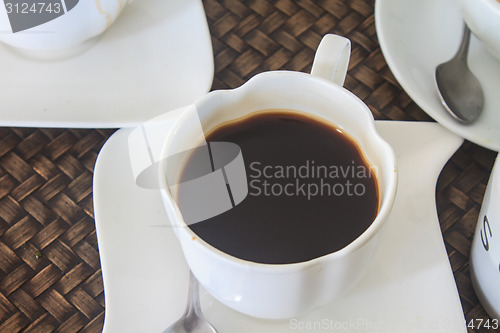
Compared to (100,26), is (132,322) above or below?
below

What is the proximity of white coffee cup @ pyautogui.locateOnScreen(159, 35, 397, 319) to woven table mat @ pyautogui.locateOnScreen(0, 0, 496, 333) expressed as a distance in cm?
18

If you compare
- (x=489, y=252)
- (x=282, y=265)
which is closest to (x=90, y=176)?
(x=282, y=265)

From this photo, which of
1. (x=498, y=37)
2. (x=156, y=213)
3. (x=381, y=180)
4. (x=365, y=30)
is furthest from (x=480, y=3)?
(x=156, y=213)

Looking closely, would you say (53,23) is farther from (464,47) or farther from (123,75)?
(464,47)

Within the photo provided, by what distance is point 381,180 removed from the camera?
24.4 inches

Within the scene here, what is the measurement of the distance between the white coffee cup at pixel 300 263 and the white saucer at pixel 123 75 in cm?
16

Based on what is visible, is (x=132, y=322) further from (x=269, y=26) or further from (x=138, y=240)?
(x=269, y=26)

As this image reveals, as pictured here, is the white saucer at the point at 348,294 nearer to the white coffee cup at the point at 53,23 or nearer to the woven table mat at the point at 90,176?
the woven table mat at the point at 90,176

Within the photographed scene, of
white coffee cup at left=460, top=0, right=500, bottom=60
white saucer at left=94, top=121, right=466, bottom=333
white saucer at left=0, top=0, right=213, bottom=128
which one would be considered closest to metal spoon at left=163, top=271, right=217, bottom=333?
white saucer at left=94, top=121, right=466, bottom=333

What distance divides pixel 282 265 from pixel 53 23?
45 centimetres

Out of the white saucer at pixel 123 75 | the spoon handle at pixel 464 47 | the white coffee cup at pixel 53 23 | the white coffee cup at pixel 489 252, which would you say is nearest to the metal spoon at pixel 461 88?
the spoon handle at pixel 464 47

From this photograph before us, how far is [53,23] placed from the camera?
784 mm

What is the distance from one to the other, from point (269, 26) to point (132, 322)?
0.47 meters

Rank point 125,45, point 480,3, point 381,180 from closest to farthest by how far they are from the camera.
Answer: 1. point 381,180
2. point 480,3
3. point 125,45
